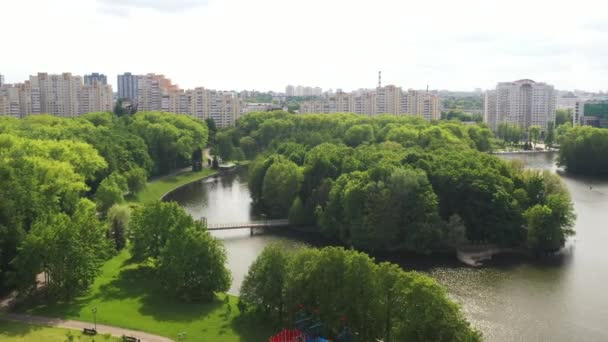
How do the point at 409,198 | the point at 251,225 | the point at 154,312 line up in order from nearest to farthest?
the point at 154,312
the point at 409,198
the point at 251,225

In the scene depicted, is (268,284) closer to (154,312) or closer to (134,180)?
(154,312)

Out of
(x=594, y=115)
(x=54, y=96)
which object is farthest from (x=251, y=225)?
(x=594, y=115)

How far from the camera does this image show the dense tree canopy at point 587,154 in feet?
247

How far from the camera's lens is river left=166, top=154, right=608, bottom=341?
27703 millimetres

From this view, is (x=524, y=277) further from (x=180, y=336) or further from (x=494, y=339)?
(x=180, y=336)

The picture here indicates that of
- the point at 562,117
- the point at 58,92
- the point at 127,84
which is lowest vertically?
the point at 562,117

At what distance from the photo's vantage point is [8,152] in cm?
4016

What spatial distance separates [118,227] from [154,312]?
10.4 m

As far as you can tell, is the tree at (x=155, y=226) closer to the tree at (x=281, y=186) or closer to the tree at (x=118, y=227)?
the tree at (x=118, y=227)

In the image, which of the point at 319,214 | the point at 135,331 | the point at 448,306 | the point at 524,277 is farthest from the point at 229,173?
the point at 448,306

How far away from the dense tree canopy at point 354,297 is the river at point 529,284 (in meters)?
6.76

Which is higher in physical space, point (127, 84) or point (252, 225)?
point (127, 84)

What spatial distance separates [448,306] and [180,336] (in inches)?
370

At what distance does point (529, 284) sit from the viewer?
33.5 m
